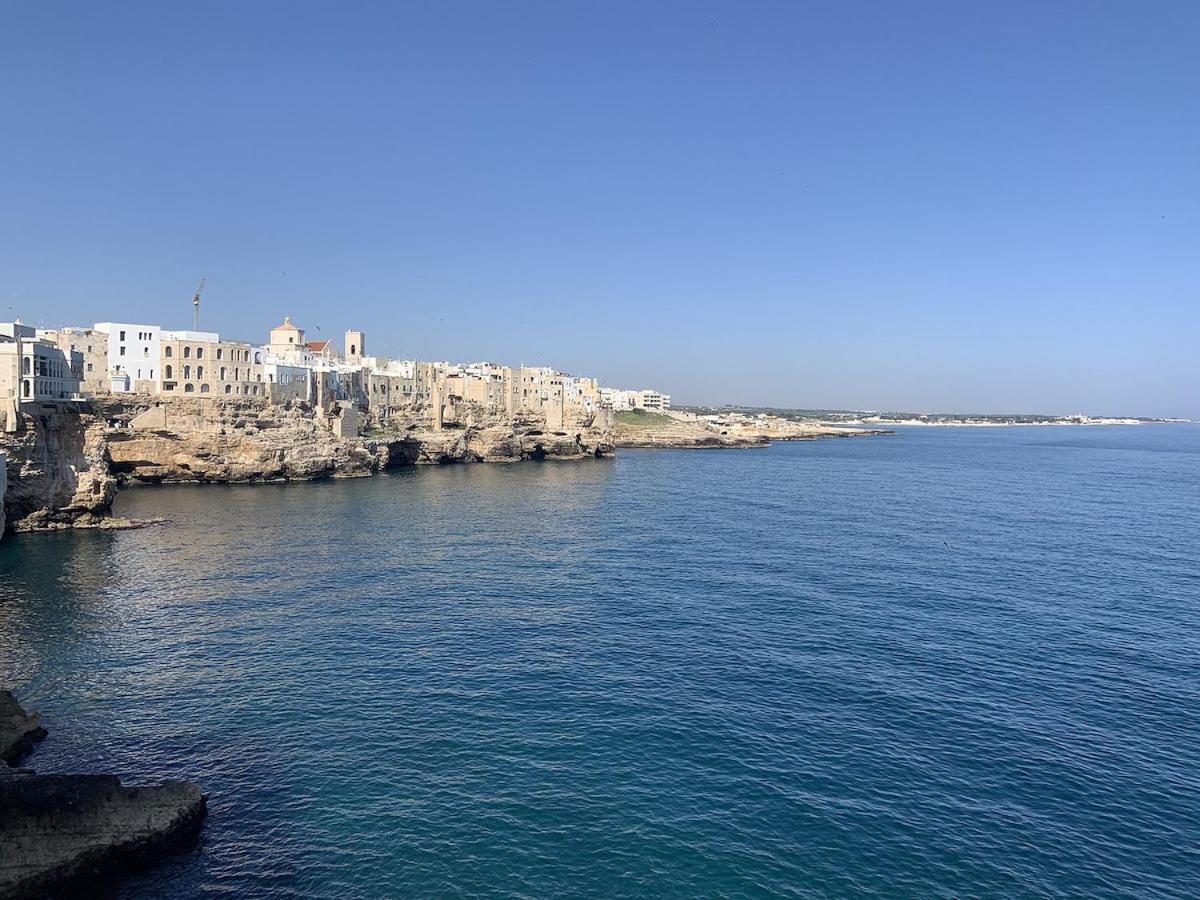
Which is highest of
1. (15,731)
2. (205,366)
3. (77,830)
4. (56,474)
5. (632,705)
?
(205,366)

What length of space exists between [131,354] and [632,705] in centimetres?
8912

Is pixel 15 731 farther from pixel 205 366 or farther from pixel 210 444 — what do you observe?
pixel 205 366

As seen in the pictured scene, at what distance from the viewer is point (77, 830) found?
18047 millimetres

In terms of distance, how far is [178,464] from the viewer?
8562cm

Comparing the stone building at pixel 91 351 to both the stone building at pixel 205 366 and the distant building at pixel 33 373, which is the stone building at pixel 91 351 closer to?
the stone building at pixel 205 366

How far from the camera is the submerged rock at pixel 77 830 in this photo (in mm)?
17203

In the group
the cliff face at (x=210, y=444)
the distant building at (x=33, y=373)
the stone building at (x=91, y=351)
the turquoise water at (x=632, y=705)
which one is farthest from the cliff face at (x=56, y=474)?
the stone building at (x=91, y=351)

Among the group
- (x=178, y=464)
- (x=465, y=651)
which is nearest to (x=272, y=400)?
(x=178, y=464)

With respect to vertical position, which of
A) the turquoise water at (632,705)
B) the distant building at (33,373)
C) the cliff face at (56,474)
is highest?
the distant building at (33,373)

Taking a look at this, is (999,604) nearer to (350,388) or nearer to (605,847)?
(605,847)

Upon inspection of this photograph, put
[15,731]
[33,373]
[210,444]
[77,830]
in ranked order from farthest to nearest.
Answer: [210,444] < [33,373] < [15,731] < [77,830]

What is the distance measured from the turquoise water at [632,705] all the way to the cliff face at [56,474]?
14.4 ft

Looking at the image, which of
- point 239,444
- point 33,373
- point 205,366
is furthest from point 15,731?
point 205,366

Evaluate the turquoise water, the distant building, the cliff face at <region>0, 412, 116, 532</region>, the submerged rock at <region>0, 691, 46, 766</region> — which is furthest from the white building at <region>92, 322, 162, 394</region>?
the submerged rock at <region>0, 691, 46, 766</region>
